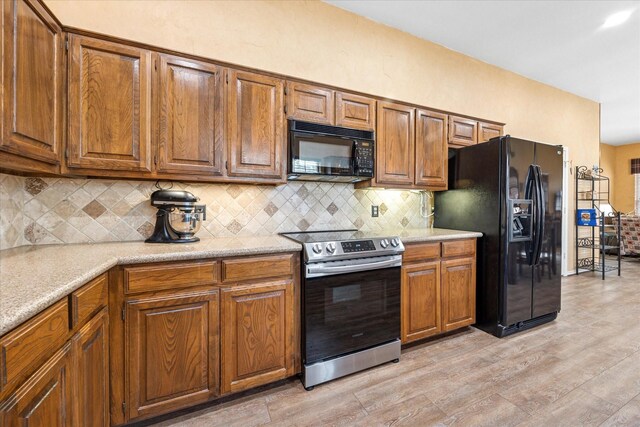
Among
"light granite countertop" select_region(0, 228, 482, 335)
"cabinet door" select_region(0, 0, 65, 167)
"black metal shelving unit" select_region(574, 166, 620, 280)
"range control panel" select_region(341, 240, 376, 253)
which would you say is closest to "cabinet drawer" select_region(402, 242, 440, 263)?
"light granite countertop" select_region(0, 228, 482, 335)

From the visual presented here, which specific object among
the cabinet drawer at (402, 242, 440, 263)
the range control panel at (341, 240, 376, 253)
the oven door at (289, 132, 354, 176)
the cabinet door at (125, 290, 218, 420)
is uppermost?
the oven door at (289, 132, 354, 176)

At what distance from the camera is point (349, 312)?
2029 millimetres

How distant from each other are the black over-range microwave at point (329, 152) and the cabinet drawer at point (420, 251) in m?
0.70

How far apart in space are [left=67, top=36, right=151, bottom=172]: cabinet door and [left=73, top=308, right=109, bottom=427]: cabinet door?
0.93 meters

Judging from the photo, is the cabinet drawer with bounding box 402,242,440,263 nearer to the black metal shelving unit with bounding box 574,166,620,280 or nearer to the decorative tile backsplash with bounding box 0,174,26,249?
the decorative tile backsplash with bounding box 0,174,26,249

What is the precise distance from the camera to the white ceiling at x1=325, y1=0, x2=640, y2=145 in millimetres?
2674

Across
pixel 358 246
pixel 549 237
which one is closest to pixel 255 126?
pixel 358 246

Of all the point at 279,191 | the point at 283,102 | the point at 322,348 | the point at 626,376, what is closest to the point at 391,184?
the point at 279,191

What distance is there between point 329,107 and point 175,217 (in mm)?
1445

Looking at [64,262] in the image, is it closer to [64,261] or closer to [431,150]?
[64,261]

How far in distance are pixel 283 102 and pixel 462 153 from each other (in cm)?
194

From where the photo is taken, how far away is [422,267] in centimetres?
243

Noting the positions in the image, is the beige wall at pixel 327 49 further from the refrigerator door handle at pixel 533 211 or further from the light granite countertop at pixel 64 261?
the light granite countertop at pixel 64 261

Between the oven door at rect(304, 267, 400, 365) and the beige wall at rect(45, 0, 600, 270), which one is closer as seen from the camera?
the oven door at rect(304, 267, 400, 365)
